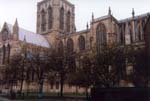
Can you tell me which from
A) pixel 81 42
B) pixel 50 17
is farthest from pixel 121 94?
pixel 50 17

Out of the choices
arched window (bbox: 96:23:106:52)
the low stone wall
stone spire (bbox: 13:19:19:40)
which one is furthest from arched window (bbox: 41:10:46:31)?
the low stone wall

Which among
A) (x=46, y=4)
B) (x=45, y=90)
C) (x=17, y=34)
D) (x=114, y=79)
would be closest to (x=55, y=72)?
(x=114, y=79)

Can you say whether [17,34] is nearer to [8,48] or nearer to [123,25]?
[8,48]

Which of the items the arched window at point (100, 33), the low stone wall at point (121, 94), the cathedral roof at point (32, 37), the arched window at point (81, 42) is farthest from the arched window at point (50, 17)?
the low stone wall at point (121, 94)

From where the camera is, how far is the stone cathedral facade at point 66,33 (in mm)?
77562

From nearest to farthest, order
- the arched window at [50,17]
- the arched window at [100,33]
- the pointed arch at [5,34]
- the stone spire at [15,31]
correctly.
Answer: the arched window at [100,33] → the stone spire at [15,31] → the pointed arch at [5,34] → the arched window at [50,17]

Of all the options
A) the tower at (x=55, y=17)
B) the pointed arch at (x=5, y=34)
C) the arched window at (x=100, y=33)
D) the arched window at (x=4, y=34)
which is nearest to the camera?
the arched window at (x=100, y=33)

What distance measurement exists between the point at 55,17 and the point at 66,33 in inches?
287

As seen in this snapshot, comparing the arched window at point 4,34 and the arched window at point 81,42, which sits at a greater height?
the arched window at point 4,34

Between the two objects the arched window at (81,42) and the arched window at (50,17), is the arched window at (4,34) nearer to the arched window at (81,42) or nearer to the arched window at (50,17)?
the arched window at (50,17)

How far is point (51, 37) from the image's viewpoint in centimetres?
10138

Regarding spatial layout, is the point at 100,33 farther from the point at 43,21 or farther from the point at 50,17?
the point at 43,21

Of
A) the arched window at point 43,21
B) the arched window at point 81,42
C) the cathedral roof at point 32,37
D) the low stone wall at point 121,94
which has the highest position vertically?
the arched window at point 43,21

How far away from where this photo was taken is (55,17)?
334 feet
